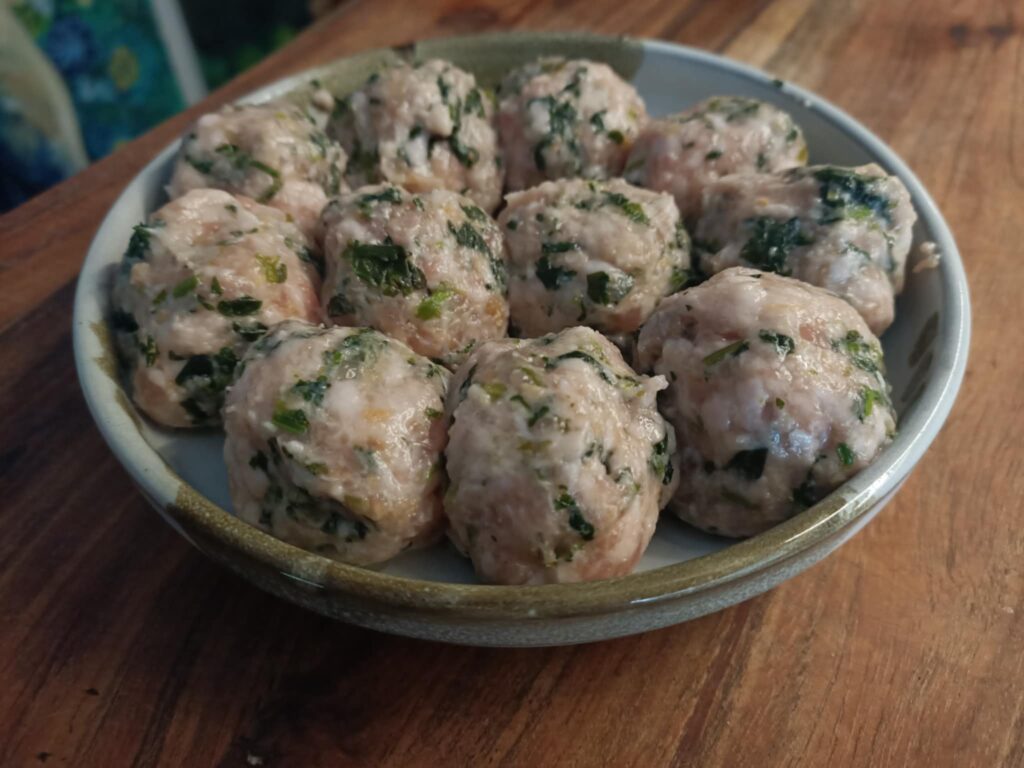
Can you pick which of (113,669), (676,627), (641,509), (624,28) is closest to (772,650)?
(676,627)

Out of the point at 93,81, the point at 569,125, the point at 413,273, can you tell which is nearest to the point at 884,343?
the point at 569,125

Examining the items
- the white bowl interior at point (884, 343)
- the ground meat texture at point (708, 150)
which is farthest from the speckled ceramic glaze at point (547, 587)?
the ground meat texture at point (708, 150)

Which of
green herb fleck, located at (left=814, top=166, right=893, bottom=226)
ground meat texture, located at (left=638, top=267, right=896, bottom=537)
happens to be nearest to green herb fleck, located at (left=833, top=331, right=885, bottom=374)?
ground meat texture, located at (left=638, top=267, right=896, bottom=537)

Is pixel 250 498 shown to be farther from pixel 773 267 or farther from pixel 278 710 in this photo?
pixel 773 267

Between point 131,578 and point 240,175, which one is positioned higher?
point 240,175

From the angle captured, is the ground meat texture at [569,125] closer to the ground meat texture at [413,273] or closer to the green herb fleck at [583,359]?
the ground meat texture at [413,273]
